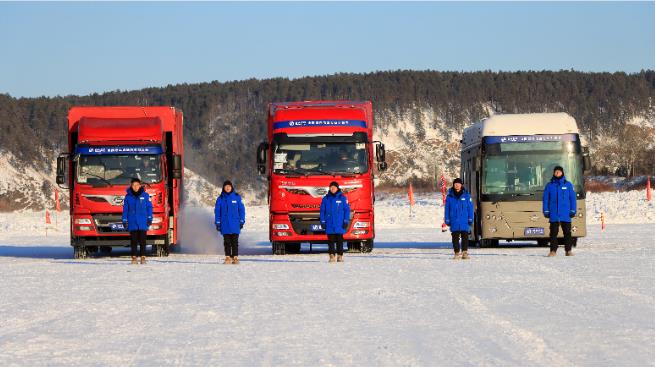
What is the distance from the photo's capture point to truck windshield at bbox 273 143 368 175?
27609mm

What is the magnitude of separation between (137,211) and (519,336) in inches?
550

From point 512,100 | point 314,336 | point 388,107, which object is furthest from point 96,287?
point 512,100

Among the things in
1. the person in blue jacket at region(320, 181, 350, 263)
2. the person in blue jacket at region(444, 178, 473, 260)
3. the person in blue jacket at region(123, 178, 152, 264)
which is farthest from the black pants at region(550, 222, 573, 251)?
the person in blue jacket at region(123, 178, 152, 264)

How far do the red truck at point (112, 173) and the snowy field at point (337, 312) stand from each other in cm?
126

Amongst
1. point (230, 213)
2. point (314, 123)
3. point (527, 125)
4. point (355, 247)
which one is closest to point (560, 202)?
point (527, 125)

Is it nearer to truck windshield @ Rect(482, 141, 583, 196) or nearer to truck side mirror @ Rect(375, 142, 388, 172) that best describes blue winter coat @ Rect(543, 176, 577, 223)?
truck side mirror @ Rect(375, 142, 388, 172)

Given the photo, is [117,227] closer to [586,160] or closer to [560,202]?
[560,202]

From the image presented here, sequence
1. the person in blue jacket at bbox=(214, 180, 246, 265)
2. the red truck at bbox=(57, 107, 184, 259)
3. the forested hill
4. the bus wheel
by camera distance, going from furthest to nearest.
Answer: the forested hill < the bus wheel < the red truck at bbox=(57, 107, 184, 259) < the person in blue jacket at bbox=(214, 180, 246, 265)

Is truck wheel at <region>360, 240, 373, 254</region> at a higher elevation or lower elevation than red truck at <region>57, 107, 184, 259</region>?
→ lower

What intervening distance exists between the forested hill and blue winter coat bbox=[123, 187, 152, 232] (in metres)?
100

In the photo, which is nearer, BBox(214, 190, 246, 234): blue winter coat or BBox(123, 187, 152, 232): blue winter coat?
BBox(214, 190, 246, 234): blue winter coat

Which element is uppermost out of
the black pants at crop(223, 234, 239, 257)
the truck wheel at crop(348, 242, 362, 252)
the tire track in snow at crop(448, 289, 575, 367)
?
the black pants at crop(223, 234, 239, 257)

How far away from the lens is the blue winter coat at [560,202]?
2500 cm

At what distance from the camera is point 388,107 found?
15075 cm
